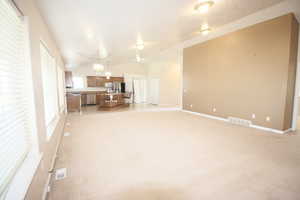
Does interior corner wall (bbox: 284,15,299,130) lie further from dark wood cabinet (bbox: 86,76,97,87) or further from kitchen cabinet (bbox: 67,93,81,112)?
dark wood cabinet (bbox: 86,76,97,87)

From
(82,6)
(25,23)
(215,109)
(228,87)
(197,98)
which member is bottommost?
(215,109)

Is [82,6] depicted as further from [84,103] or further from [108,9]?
[84,103]

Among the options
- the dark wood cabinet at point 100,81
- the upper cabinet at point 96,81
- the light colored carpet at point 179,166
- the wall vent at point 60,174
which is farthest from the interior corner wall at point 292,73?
the dark wood cabinet at point 100,81

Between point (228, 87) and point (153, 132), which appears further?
point (228, 87)

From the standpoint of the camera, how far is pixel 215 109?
15.6ft

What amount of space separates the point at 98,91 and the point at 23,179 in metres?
8.39

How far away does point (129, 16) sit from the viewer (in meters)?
2.76

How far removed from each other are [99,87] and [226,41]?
7.68 m

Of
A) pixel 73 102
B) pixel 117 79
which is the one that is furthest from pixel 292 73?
pixel 117 79

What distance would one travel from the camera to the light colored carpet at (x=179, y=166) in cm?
145

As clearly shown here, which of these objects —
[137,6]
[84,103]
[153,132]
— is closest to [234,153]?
[153,132]

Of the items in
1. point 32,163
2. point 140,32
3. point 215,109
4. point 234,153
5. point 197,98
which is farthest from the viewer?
point 197,98

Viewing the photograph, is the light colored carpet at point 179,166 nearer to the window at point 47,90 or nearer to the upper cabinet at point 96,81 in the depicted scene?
the window at point 47,90

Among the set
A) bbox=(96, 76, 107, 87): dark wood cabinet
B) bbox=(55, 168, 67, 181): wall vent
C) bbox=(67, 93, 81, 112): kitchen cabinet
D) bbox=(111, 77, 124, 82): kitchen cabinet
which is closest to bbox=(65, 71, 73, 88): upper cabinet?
bbox=(96, 76, 107, 87): dark wood cabinet
